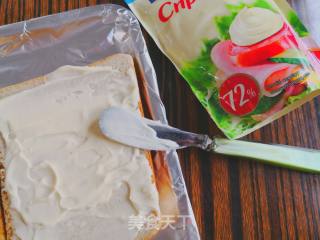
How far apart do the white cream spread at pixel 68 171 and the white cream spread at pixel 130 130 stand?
0.06 feet

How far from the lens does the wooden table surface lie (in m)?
0.90

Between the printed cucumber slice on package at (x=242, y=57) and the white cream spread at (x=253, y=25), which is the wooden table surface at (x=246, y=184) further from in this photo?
the white cream spread at (x=253, y=25)

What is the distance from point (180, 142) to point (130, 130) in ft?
0.41

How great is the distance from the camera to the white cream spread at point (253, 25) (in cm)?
93

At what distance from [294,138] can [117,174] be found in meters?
0.46

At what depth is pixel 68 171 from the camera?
2.80 ft

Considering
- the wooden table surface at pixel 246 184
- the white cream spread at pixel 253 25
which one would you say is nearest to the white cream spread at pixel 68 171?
the wooden table surface at pixel 246 184

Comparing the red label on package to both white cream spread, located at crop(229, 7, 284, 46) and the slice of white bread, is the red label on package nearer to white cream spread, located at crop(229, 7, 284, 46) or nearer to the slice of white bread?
white cream spread, located at crop(229, 7, 284, 46)

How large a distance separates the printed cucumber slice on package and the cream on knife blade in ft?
0.14

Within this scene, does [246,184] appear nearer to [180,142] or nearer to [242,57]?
[180,142]

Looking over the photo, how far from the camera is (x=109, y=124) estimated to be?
2.90 feet

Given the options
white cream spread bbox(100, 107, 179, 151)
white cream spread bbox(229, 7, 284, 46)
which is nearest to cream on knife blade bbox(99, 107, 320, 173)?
white cream spread bbox(100, 107, 179, 151)

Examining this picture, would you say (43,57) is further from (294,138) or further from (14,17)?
(294,138)

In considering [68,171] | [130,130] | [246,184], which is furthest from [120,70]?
[246,184]
